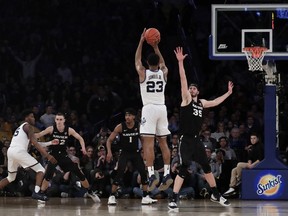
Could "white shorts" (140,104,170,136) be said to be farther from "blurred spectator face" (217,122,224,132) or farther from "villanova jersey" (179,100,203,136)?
"blurred spectator face" (217,122,224,132)

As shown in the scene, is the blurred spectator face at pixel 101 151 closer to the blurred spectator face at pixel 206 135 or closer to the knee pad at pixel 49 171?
the blurred spectator face at pixel 206 135

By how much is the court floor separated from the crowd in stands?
4.52 feet

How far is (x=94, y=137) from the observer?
75.8 feet

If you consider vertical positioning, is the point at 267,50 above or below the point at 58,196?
above

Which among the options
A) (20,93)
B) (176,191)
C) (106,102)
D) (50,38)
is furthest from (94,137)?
(176,191)

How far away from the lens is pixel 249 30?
19.4 meters

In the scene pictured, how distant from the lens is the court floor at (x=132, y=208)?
15.8 meters

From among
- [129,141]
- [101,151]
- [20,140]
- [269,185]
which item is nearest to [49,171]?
[20,140]

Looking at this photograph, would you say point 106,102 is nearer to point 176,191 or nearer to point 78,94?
point 78,94

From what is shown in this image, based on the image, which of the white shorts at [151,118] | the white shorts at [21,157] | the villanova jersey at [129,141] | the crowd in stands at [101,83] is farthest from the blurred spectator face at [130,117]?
the crowd in stands at [101,83]

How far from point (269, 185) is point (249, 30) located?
3.26 m

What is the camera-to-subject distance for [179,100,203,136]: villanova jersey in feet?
53.7

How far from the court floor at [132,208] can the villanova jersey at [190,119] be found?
1393 millimetres

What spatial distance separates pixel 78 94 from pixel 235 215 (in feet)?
31.9
